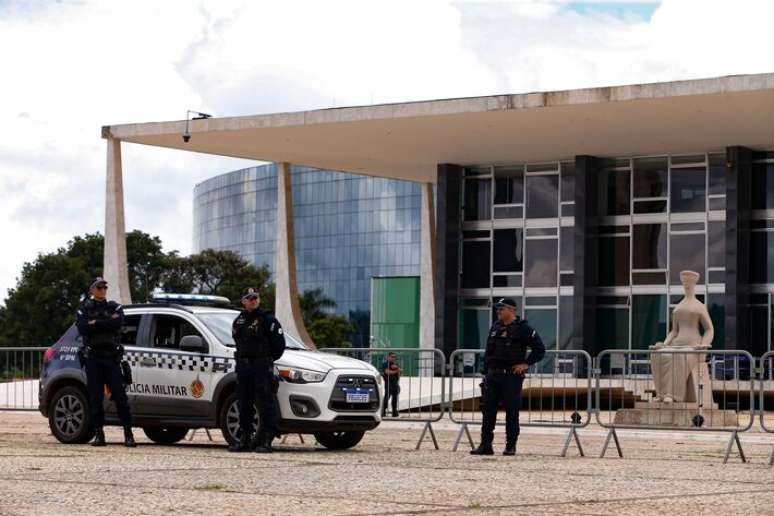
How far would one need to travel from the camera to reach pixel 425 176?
4875 cm

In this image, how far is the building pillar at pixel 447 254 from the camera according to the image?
44.2 meters

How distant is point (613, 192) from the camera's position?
42281 millimetres

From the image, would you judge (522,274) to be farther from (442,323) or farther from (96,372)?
(96,372)

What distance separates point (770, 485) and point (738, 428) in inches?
157

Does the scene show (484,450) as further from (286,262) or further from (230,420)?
(286,262)

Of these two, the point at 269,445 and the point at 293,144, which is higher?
the point at 293,144

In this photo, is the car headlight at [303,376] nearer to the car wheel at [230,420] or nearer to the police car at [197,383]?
the police car at [197,383]

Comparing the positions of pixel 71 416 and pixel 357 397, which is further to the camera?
pixel 71 416

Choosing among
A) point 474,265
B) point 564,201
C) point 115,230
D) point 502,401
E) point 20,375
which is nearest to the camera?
point 502,401

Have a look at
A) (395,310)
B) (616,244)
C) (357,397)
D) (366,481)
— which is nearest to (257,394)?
(357,397)

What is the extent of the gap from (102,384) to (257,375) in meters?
1.83

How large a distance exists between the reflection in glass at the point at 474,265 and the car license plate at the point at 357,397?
1109 inches

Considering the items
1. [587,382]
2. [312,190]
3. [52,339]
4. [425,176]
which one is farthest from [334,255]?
[587,382]

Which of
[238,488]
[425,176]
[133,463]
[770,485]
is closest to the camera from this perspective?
[238,488]
